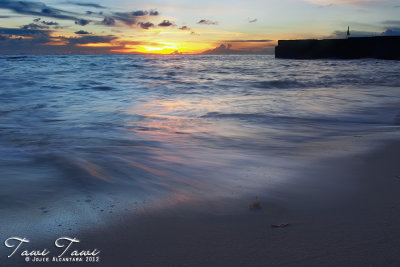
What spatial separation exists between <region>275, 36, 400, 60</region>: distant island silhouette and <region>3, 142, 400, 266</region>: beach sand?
53.0 m

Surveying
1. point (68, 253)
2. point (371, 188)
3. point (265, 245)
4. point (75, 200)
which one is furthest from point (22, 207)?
point (371, 188)

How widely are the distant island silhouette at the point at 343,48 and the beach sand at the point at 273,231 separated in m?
53.0

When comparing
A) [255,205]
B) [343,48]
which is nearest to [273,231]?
[255,205]

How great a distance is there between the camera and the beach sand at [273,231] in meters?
1.70

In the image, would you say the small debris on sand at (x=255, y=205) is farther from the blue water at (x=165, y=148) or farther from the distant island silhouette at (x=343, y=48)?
the distant island silhouette at (x=343, y=48)

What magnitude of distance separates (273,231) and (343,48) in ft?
210

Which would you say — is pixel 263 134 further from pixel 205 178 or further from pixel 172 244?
pixel 172 244

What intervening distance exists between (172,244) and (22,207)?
1.35m

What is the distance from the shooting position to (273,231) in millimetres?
1977

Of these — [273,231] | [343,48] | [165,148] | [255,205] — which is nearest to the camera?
[273,231]

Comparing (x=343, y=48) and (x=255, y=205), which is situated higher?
(x=343, y=48)

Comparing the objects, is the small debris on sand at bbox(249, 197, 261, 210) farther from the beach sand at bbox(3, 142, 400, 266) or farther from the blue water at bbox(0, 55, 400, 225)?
the blue water at bbox(0, 55, 400, 225)

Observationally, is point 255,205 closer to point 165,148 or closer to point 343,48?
point 165,148

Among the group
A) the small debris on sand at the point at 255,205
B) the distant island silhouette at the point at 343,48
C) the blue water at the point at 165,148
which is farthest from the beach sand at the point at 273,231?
the distant island silhouette at the point at 343,48
